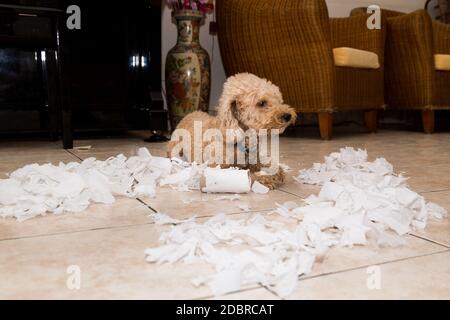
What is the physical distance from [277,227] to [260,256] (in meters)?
0.20

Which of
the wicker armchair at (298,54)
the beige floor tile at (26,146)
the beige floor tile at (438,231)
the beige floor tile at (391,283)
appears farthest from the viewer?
the wicker armchair at (298,54)

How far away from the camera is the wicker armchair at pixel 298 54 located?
274cm

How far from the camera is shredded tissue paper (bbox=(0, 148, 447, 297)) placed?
749 mm

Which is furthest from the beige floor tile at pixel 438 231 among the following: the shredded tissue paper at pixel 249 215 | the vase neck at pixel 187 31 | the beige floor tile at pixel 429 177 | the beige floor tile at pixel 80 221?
the vase neck at pixel 187 31

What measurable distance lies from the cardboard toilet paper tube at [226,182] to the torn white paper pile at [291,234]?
19 cm

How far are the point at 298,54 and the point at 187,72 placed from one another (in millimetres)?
695

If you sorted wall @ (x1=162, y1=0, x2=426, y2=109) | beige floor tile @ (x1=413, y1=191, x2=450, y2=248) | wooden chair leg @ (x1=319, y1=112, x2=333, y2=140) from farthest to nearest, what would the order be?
wall @ (x1=162, y1=0, x2=426, y2=109), wooden chair leg @ (x1=319, y1=112, x2=333, y2=140), beige floor tile @ (x1=413, y1=191, x2=450, y2=248)

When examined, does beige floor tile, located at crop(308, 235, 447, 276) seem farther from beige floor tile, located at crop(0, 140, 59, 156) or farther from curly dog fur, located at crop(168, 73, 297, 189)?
beige floor tile, located at crop(0, 140, 59, 156)

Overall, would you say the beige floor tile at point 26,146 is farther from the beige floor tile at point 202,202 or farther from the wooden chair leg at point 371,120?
the wooden chair leg at point 371,120

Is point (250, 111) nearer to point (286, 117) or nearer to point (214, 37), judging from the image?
point (286, 117)

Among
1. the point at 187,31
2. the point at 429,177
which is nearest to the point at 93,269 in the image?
the point at 429,177

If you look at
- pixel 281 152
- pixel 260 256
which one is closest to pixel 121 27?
pixel 281 152

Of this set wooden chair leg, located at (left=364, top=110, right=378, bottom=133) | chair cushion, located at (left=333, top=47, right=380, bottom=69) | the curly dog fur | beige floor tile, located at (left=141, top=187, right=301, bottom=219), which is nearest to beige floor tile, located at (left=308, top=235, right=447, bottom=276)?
beige floor tile, located at (left=141, top=187, right=301, bottom=219)

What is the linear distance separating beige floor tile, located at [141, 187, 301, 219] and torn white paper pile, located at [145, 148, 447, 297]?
98 millimetres
